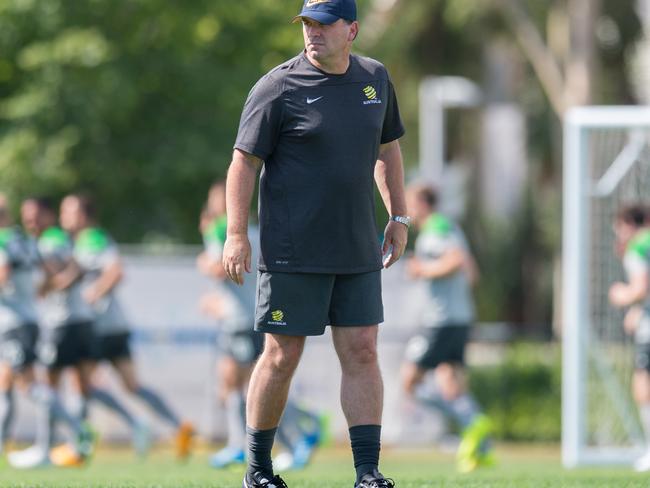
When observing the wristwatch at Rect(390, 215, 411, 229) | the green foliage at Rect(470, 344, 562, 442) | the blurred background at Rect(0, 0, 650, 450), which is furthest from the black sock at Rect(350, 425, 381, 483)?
the green foliage at Rect(470, 344, 562, 442)

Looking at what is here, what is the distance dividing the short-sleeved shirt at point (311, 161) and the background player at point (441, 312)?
269 inches

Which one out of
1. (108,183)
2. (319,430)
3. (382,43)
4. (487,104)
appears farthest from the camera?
(487,104)

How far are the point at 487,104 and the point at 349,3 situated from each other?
2894 centimetres

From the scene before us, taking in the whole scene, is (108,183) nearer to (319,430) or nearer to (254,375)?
(319,430)

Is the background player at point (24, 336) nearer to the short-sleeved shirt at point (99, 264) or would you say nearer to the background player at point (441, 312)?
the short-sleeved shirt at point (99, 264)

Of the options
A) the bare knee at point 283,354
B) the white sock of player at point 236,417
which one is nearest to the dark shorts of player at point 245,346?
the white sock of player at point 236,417

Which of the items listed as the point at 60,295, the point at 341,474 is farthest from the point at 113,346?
the point at 341,474

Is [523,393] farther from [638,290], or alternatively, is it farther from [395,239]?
[395,239]

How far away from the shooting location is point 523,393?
2000 cm

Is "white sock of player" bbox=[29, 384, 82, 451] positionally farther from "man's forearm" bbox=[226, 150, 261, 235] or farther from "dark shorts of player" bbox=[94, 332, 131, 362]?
"man's forearm" bbox=[226, 150, 261, 235]

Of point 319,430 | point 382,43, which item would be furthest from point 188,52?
point 319,430

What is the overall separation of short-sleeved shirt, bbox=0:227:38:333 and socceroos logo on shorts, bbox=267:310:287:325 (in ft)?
23.2

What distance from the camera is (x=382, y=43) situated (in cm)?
2492

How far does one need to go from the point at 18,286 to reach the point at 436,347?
12.6 feet
